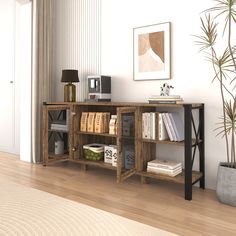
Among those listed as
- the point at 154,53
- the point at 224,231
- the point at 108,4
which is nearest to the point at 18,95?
the point at 108,4

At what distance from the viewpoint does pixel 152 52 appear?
290cm

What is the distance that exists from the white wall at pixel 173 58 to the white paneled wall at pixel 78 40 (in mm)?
161

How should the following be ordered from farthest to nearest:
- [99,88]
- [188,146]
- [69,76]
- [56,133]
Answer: [56,133]
[69,76]
[99,88]
[188,146]

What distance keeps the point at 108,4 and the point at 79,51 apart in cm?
74

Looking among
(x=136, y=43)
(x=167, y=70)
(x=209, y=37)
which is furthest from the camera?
(x=136, y=43)

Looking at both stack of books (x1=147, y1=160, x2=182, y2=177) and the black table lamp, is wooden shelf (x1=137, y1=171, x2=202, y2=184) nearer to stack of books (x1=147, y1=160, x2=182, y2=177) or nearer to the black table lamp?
stack of books (x1=147, y1=160, x2=182, y2=177)

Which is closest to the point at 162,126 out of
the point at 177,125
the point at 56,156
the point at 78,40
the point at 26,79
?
the point at 177,125

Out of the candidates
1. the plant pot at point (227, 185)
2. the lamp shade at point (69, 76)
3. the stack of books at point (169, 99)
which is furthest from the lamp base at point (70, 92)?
the plant pot at point (227, 185)

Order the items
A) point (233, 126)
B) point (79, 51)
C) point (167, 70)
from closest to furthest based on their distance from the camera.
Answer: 1. point (233, 126)
2. point (167, 70)
3. point (79, 51)

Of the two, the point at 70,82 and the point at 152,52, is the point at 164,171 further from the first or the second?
the point at 70,82

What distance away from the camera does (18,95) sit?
14.0 feet

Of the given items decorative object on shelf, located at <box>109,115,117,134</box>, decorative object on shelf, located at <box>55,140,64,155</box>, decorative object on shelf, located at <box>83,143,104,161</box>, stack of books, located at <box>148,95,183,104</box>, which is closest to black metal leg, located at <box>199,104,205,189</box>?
stack of books, located at <box>148,95,183,104</box>

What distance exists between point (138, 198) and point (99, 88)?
141 cm

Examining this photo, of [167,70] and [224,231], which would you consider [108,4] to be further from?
[224,231]
